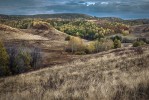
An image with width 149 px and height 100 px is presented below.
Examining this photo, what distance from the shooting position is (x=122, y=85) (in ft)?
30.0

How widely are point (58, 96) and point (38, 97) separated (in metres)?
0.61

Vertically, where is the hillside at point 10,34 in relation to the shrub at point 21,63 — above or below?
→ below

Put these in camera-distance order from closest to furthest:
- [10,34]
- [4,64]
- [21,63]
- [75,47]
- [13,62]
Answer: [4,64], [21,63], [13,62], [75,47], [10,34]

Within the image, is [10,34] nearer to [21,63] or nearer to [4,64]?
[21,63]

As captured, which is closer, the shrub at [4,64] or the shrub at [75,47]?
the shrub at [4,64]

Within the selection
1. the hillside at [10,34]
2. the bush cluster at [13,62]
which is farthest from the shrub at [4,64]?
the hillside at [10,34]

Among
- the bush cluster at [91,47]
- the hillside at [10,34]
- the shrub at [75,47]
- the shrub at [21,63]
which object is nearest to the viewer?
the shrub at [21,63]

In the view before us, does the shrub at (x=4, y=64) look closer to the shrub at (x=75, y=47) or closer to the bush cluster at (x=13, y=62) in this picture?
the bush cluster at (x=13, y=62)

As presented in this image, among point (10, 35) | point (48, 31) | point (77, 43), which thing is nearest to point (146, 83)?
point (77, 43)

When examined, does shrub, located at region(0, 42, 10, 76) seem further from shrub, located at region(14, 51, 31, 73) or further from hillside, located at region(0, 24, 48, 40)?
hillside, located at region(0, 24, 48, 40)

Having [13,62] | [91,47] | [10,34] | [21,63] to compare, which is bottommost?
[91,47]

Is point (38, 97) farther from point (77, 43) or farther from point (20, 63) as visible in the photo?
point (77, 43)

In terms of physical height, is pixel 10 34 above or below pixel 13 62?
below

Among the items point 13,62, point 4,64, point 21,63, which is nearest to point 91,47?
point 13,62
